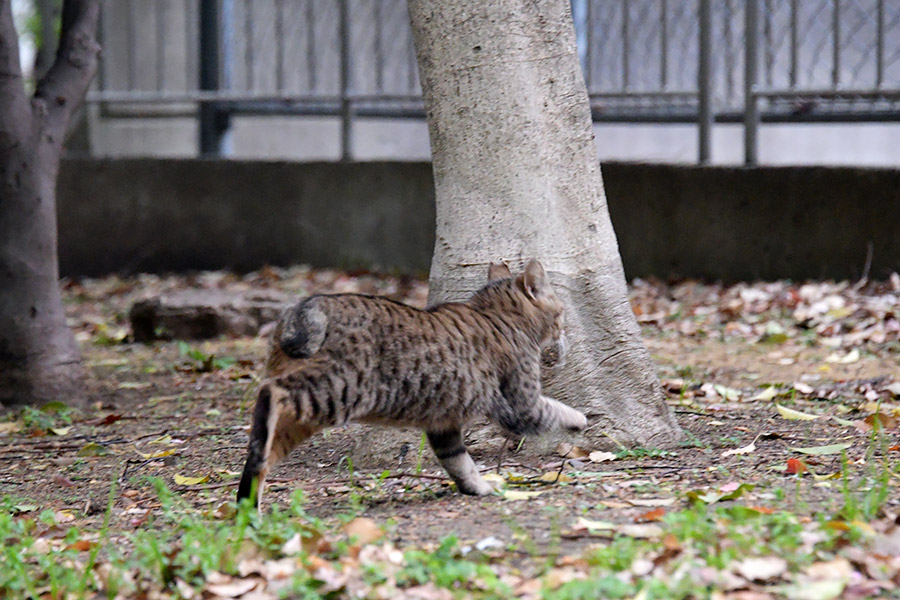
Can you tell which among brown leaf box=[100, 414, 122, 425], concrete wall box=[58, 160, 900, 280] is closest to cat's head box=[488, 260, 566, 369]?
brown leaf box=[100, 414, 122, 425]

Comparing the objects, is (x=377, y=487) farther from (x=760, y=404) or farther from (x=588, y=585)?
(x=760, y=404)

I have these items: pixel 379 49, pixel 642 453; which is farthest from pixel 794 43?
pixel 642 453

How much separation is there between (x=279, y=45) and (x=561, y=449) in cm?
713

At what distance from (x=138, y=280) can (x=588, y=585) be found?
28.8ft

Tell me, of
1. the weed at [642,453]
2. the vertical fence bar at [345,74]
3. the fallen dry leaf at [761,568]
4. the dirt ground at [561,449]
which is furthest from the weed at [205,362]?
the fallen dry leaf at [761,568]

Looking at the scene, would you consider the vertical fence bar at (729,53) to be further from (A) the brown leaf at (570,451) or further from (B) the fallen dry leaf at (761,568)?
(B) the fallen dry leaf at (761,568)

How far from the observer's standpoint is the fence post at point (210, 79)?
11117mm

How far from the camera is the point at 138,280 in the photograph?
11039 mm

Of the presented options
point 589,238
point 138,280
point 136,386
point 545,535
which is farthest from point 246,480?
point 138,280

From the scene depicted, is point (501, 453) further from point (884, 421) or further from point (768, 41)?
point (768, 41)

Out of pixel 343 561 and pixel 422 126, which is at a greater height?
pixel 422 126

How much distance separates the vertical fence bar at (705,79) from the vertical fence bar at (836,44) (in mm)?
885

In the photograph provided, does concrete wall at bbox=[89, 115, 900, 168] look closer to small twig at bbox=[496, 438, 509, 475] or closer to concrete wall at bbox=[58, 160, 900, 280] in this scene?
concrete wall at bbox=[58, 160, 900, 280]

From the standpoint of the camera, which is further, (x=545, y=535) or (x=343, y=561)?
(x=545, y=535)
